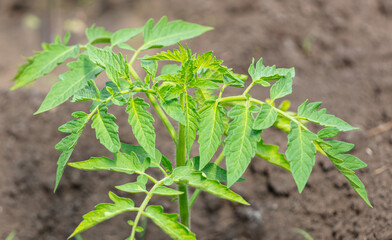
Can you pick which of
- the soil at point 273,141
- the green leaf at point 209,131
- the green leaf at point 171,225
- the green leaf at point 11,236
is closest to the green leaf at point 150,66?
the green leaf at point 209,131

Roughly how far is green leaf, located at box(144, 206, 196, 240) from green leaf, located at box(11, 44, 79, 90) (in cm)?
83

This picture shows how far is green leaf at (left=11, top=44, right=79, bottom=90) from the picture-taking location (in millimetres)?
1825

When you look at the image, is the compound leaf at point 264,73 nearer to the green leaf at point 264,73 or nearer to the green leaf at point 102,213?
the green leaf at point 264,73

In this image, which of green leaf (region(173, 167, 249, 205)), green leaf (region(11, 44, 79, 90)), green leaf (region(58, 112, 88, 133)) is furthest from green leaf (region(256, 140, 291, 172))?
green leaf (region(11, 44, 79, 90))

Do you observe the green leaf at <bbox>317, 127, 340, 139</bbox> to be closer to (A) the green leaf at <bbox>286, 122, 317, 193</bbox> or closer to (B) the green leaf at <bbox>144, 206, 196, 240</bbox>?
(A) the green leaf at <bbox>286, 122, 317, 193</bbox>

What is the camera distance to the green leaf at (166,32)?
1842mm

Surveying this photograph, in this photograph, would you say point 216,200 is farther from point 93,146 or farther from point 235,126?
point 235,126

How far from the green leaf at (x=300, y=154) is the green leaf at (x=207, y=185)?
189mm

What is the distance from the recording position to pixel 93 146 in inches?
109

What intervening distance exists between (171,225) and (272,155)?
1.55 ft

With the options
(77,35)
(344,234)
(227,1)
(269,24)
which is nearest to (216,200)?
(344,234)

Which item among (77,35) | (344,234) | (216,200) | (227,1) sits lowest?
(344,234)

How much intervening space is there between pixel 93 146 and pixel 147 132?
145 cm

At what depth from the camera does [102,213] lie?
51.8 inches
